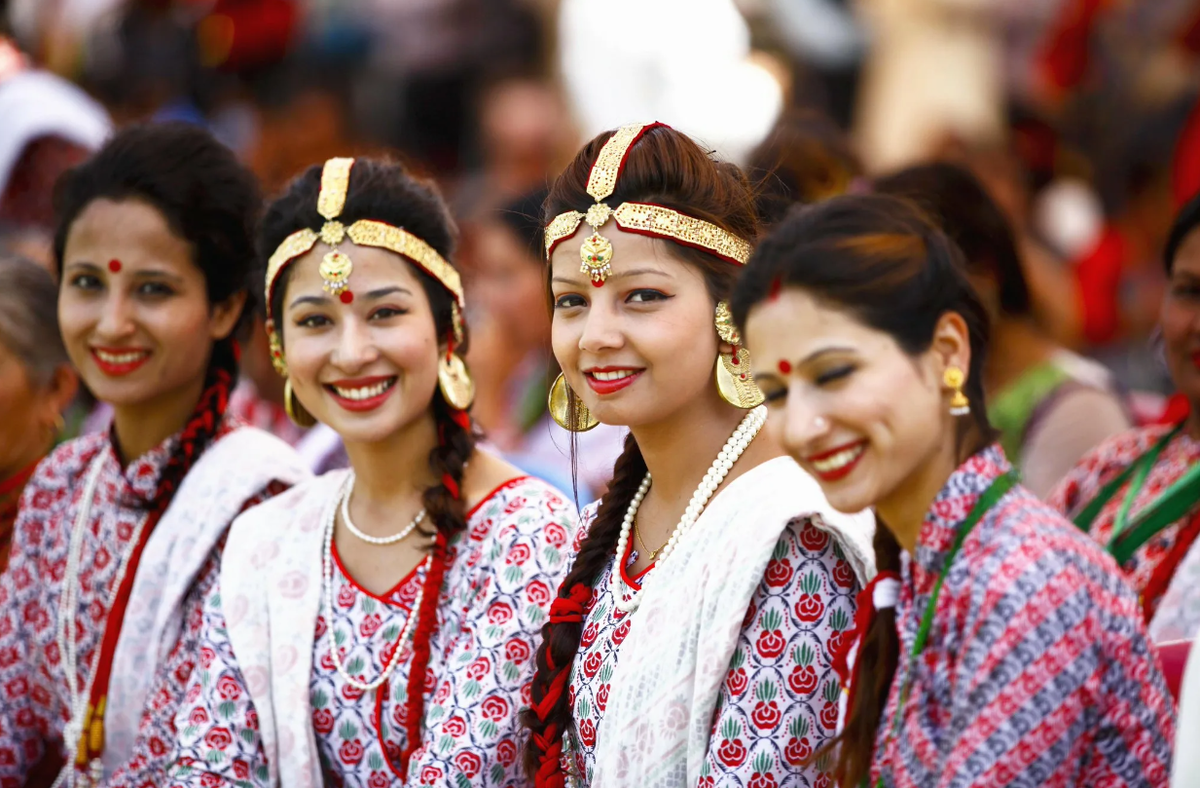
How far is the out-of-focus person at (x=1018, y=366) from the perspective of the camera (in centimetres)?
424

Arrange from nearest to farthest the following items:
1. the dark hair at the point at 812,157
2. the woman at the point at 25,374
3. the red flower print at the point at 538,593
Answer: the red flower print at the point at 538,593, the woman at the point at 25,374, the dark hair at the point at 812,157

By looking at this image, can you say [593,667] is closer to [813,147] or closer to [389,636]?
[389,636]

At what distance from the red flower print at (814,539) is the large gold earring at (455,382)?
957mm

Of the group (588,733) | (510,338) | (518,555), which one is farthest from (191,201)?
(510,338)

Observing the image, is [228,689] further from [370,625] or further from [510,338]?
[510,338]

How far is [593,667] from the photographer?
9.21 ft

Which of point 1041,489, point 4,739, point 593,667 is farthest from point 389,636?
point 1041,489

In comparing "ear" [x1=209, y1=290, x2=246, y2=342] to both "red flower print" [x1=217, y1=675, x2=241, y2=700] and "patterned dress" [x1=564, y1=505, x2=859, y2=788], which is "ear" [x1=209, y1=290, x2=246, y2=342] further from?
"patterned dress" [x1=564, y1=505, x2=859, y2=788]

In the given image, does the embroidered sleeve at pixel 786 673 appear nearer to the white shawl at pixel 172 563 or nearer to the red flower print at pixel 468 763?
the red flower print at pixel 468 763

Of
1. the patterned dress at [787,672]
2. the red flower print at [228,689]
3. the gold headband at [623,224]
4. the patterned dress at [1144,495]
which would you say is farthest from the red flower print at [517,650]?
the patterned dress at [1144,495]

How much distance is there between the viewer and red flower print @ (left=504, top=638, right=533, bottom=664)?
9.84 ft

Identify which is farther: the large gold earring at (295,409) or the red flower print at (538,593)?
the large gold earring at (295,409)

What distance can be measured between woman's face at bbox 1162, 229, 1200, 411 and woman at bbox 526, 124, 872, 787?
1020 mm

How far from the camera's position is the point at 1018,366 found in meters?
4.72
